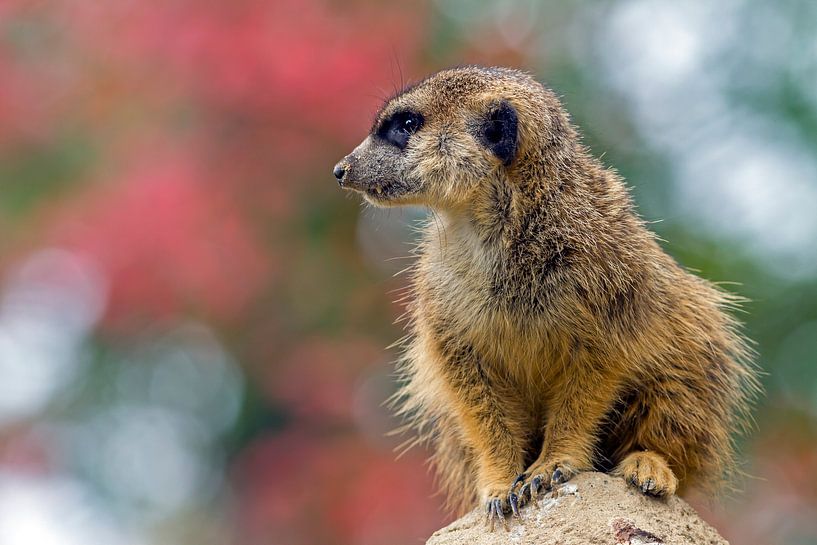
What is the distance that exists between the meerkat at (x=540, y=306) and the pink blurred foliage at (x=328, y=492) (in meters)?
3.80

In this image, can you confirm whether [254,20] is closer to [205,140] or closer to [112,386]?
[205,140]

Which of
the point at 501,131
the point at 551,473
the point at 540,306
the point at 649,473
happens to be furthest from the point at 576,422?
the point at 501,131

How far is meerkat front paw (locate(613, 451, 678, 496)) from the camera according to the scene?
442cm

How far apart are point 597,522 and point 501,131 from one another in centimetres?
171

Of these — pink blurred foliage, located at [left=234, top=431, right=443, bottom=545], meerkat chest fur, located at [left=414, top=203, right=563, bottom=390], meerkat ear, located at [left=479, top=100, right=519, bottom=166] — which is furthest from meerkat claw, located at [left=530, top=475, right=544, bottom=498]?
pink blurred foliage, located at [left=234, top=431, right=443, bottom=545]

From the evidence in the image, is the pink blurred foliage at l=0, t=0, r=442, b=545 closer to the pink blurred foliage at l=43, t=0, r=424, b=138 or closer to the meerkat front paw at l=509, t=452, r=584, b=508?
the pink blurred foliage at l=43, t=0, r=424, b=138

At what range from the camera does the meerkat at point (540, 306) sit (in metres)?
4.74

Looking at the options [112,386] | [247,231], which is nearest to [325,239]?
[247,231]

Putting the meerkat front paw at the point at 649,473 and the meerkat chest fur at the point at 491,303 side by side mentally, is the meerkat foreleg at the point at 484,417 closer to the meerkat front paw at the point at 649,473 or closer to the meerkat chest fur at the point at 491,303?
the meerkat chest fur at the point at 491,303

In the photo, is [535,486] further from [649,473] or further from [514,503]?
[649,473]

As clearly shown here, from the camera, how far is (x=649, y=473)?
4.50m

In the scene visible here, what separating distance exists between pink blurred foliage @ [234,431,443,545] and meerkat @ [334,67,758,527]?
150 inches

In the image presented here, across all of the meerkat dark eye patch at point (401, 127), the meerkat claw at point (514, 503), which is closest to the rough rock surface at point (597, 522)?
the meerkat claw at point (514, 503)

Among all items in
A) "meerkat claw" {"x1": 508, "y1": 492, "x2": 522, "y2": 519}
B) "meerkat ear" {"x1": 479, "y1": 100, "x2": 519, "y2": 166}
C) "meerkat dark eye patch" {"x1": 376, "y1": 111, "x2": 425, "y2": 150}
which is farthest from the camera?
"meerkat dark eye patch" {"x1": 376, "y1": 111, "x2": 425, "y2": 150}
